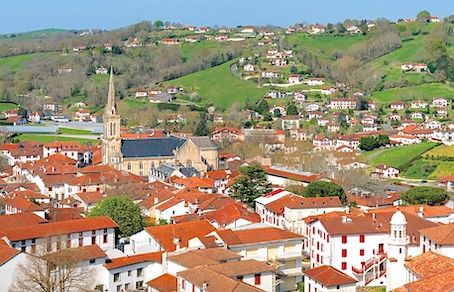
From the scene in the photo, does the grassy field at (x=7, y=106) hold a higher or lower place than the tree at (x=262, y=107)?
lower

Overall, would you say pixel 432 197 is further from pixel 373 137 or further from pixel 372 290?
pixel 373 137

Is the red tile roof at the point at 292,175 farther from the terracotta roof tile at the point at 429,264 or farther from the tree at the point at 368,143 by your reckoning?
the terracotta roof tile at the point at 429,264

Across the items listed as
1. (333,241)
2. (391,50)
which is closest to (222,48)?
(391,50)

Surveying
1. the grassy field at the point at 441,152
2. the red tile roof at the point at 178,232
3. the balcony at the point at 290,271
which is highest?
the red tile roof at the point at 178,232

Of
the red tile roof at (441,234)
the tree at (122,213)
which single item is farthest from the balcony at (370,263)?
the tree at (122,213)

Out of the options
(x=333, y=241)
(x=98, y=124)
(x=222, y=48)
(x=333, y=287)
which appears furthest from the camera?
(x=222, y=48)
